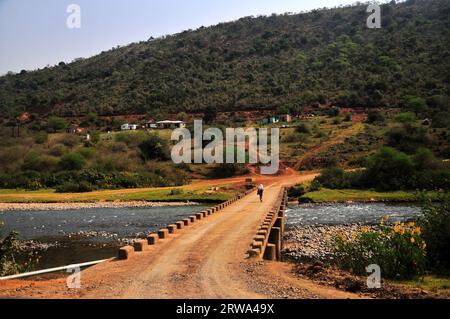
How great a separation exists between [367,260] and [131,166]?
2163 inches

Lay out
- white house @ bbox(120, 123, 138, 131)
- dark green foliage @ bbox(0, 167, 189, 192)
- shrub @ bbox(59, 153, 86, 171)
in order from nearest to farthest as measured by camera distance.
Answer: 1. dark green foliage @ bbox(0, 167, 189, 192)
2. shrub @ bbox(59, 153, 86, 171)
3. white house @ bbox(120, 123, 138, 131)

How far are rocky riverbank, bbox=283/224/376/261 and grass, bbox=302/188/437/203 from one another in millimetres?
16545

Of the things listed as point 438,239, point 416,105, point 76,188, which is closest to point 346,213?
point 438,239

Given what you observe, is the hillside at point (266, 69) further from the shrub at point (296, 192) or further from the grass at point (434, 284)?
the grass at point (434, 284)

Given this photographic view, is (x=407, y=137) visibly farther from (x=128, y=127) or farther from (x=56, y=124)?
(x=56, y=124)

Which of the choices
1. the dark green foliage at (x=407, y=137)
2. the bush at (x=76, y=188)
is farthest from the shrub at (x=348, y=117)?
the bush at (x=76, y=188)

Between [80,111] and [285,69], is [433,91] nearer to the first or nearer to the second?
[285,69]

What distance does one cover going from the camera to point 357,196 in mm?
47969

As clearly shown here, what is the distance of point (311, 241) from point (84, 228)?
14.5 m

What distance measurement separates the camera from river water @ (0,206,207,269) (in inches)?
911

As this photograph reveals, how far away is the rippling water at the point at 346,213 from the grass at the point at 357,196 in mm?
2420

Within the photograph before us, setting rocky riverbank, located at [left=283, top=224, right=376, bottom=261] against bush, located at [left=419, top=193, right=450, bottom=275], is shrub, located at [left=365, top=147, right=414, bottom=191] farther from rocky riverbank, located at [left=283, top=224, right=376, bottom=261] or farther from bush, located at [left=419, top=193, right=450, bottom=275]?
bush, located at [left=419, top=193, right=450, bottom=275]

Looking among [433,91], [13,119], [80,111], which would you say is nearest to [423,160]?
[433,91]

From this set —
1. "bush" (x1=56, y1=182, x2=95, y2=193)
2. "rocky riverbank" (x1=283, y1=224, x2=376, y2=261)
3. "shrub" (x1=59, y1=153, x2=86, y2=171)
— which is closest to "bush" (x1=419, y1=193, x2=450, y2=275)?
"rocky riverbank" (x1=283, y1=224, x2=376, y2=261)
